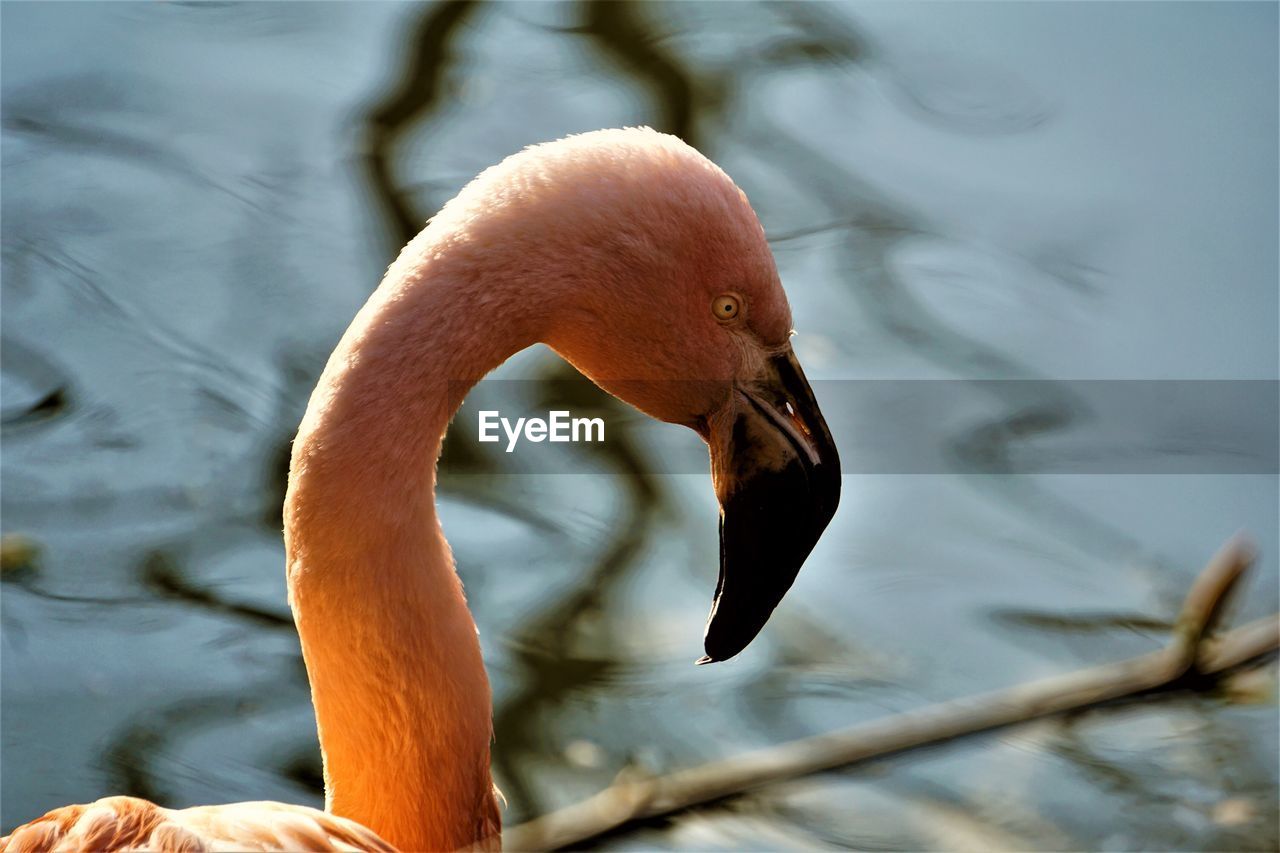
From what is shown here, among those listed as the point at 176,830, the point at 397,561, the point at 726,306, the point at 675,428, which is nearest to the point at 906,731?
the point at 675,428

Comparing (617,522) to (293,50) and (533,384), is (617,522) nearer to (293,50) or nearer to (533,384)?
(533,384)

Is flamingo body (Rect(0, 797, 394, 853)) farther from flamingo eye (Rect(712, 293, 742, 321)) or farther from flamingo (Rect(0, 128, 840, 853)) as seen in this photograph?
flamingo eye (Rect(712, 293, 742, 321))

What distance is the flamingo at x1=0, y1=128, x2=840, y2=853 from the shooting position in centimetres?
174

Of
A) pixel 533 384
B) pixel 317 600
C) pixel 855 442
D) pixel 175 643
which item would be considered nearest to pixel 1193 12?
pixel 855 442

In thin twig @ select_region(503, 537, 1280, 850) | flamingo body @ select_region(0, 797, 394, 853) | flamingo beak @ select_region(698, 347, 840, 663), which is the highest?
flamingo beak @ select_region(698, 347, 840, 663)

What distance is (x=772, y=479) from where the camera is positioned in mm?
1986

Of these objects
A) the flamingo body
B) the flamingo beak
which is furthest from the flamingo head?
the flamingo body

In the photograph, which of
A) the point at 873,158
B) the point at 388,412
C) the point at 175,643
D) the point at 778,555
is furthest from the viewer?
the point at 873,158

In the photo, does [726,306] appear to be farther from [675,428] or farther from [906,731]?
[675,428]

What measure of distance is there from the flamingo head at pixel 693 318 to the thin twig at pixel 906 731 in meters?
0.75

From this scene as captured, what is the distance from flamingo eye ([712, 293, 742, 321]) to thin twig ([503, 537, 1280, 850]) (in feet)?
3.49

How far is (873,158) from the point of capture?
4.54 meters

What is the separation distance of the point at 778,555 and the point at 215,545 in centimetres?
171

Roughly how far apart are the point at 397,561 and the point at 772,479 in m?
0.53
